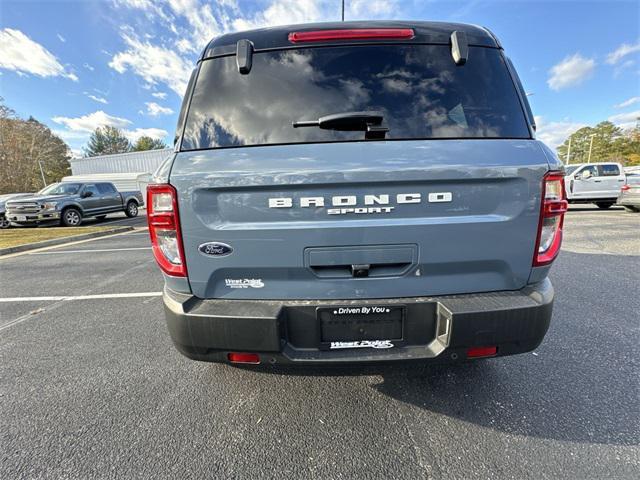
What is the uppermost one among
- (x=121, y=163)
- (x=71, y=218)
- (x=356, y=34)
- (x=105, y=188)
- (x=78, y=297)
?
(x=121, y=163)

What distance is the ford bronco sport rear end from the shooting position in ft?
5.04

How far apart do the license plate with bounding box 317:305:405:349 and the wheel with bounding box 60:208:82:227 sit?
1432 centimetres

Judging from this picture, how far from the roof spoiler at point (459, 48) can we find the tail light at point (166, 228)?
1764 millimetres

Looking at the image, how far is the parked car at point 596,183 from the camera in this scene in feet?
37.2

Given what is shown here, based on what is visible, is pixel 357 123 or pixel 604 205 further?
pixel 604 205

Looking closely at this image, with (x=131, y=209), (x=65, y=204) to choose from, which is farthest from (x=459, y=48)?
(x=131, y=209)

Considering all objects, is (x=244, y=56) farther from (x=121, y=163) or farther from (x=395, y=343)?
(x=121, y=163)

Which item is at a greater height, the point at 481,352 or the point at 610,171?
the point at 610,171

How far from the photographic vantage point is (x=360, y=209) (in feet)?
5.08

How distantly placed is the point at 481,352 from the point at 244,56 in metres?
2.16

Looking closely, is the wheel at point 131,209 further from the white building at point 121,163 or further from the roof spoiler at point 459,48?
the white building at point 121,163

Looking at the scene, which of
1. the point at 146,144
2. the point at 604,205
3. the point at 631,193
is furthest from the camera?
the point at 146,144

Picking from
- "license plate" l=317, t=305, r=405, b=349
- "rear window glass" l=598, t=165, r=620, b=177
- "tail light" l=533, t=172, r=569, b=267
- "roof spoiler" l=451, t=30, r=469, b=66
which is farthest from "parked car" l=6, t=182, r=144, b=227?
"rear window glass" l=598, t=165, r=620, b=177

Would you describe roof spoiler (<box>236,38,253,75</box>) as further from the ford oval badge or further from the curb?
the curb
